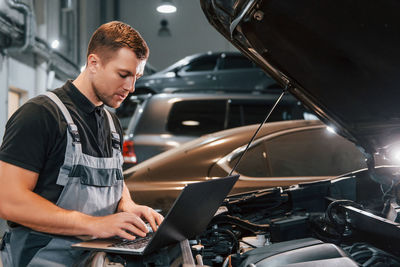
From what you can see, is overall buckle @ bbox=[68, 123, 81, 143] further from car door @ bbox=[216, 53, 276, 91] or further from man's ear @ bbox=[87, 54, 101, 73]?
car door @ bbox=[216, 53, 276, 91]

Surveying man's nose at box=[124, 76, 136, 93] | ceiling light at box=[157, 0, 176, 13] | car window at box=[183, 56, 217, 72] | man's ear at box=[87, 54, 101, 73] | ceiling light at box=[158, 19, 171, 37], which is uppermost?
ceiling light at box=[158, 19, 171, 37]

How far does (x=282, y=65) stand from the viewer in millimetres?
1637

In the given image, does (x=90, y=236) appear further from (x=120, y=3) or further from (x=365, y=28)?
(x=120, y=3)

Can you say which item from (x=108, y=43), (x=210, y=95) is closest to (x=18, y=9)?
(x=210, y=95)

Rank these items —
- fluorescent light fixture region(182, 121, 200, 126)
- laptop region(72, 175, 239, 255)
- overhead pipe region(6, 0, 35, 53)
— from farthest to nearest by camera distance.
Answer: overhead pipe region(6, 0, 35, 53)
fluorescent light fixture region(182, 121, 200, 126)
laptop region(72, 175, 239, 255)

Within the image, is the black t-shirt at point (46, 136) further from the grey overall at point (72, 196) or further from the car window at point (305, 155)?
the car window at point (305, 155)

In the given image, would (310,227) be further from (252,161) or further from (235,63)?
(235,63)

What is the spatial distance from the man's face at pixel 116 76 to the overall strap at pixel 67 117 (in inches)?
6.3

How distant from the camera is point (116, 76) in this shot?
1.57m

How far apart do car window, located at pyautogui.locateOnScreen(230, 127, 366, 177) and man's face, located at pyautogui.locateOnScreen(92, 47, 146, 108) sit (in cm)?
147

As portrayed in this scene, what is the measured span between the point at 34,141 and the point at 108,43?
0.45 meters

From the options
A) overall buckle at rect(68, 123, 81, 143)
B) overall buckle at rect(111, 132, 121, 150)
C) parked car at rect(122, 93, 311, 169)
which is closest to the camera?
overall buckle at rect(68, 123, 81, 143)

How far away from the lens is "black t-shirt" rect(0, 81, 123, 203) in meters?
1.34

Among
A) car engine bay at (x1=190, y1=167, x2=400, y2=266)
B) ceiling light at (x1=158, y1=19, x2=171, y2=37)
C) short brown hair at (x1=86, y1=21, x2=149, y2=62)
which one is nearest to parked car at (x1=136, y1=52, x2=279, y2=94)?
ceiling light at (x1=158, y1=19, x2=171, y2=37)
